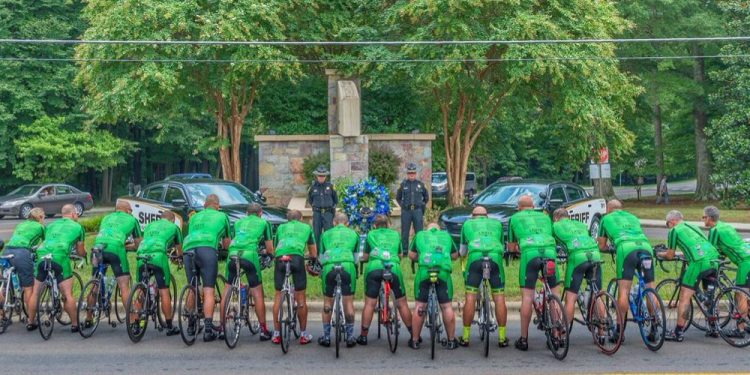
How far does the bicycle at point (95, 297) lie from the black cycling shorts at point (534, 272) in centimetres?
531

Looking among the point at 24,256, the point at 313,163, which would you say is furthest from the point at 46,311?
the point at 313,163

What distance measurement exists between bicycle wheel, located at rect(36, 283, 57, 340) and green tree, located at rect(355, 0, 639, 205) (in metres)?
15.7

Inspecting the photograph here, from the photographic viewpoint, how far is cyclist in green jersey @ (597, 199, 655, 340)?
10125 mm

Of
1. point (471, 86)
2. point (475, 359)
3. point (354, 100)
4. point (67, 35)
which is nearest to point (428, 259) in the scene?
point (475, 359)

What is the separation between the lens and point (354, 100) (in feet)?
77.2

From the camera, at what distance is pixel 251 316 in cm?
1160

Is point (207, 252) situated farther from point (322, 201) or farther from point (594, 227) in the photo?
point (594, 227)

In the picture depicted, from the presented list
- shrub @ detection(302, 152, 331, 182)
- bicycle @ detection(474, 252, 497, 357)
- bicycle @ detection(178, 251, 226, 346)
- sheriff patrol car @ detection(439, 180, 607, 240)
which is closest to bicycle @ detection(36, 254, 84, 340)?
bicycle @ detection(178, 251, 226, 346)

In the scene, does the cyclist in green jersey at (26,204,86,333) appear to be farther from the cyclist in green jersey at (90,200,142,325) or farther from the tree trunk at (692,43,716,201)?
the tree trunk at (692,43,716,201)

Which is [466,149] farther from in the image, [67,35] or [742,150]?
[67,35]

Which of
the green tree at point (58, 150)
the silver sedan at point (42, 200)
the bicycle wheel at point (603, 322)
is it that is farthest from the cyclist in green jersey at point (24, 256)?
the green tree at point (58, 150)

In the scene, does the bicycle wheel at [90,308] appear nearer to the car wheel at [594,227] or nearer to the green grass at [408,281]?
the green grass at [408,281]

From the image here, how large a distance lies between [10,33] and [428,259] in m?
37.9

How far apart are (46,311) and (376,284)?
14.2 feet
